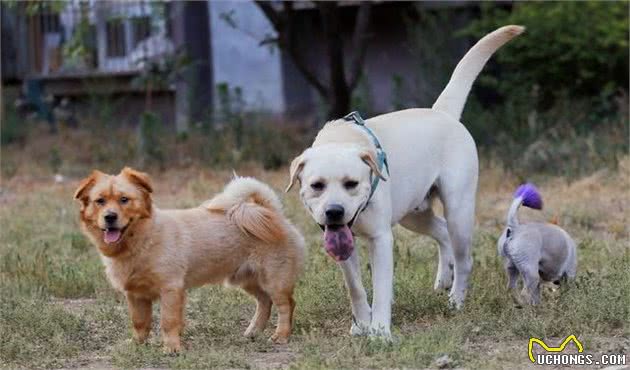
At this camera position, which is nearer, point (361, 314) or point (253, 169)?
point (361, 314)

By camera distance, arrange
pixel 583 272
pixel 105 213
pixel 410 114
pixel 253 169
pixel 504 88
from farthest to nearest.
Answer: pixel 504 88, pixel 253 169, pixel 583 272, pixel 410 114, pixel 105 213

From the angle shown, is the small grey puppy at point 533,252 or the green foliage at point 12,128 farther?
the green foliage at point 12,128

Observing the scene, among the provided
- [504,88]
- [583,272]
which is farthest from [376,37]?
[583,272]

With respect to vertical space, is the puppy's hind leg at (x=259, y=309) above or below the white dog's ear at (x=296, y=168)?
below

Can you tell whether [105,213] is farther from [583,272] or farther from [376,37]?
[376,37]

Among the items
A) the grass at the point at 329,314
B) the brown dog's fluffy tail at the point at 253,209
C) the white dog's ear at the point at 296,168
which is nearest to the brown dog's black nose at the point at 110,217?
the grass at the point at 329,314

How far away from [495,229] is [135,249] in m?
4.62

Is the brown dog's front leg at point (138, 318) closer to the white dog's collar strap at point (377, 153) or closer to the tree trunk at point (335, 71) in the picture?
the white dog's collar strap at point (377, 153)

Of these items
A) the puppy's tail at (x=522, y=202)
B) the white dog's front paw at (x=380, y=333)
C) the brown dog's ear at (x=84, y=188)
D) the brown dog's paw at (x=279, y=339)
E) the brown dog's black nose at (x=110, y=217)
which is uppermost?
the brown dog's ear at (x=84, y=188)

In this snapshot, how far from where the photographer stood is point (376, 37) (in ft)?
61.0

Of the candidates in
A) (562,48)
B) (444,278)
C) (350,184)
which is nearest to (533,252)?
(444,278)

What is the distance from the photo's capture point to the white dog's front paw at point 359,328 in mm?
6782

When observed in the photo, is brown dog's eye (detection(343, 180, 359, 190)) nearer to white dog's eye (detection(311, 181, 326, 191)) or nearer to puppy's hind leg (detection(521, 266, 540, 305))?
white dog's eye (detection(311, 181, 326, 191))

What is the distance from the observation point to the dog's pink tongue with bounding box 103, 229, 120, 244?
6.65 metres
